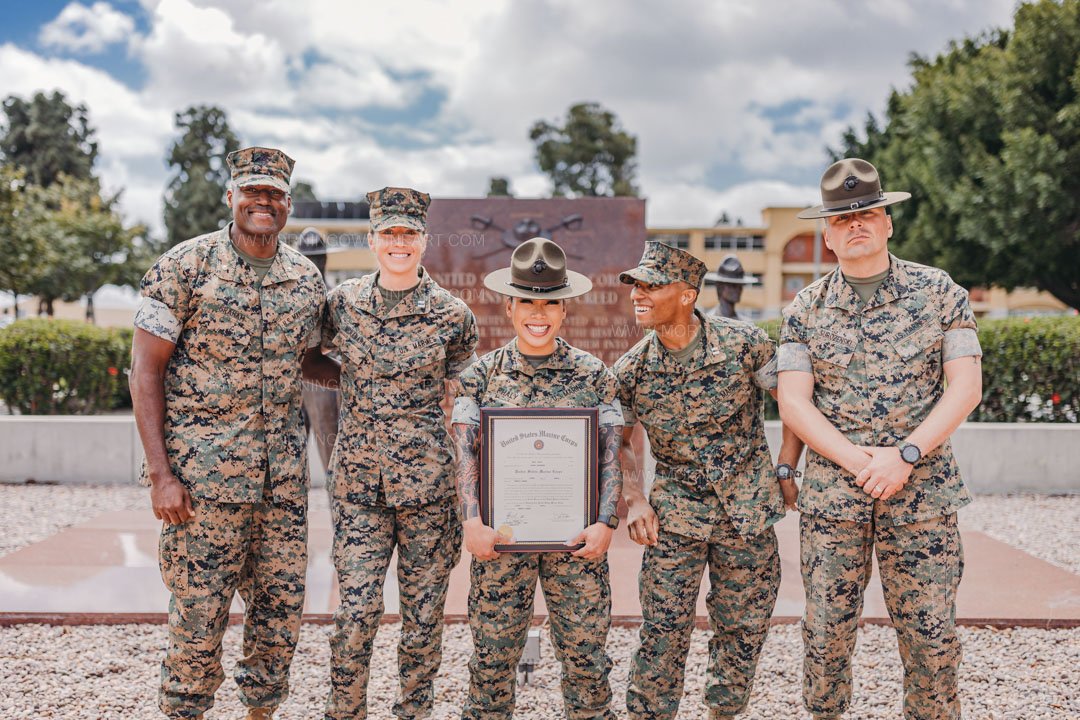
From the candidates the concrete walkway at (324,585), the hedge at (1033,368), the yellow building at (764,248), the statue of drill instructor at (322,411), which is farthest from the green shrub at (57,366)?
the yellow building at (764,248)

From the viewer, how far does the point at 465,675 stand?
152 inches

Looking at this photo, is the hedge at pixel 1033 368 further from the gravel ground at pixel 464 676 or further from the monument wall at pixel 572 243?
the gravel ground at pixel 464 676

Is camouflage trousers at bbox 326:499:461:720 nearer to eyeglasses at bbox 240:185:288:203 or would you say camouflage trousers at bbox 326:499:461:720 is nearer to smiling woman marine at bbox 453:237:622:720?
smiling woman marine at bbox 453:237:622:720

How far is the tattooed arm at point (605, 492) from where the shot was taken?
9.32 feet

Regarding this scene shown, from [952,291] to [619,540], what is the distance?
3.47 metres

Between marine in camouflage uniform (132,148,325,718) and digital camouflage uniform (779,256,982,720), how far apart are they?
195 centimetres

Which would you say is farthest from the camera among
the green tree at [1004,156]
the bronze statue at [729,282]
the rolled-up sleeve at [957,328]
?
the green tree at [1004,156]

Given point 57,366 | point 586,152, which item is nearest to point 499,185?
point 586,152

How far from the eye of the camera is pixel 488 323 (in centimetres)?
635

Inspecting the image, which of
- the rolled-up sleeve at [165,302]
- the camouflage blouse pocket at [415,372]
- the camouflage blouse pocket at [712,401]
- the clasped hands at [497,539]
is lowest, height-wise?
the clasped hands at [497,539]

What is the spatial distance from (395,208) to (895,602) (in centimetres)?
238

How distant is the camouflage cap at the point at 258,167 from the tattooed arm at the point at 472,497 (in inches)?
46.0

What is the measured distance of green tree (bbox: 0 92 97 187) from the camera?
39.3 metres

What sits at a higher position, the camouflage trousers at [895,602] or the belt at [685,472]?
the belt at [685,472]
